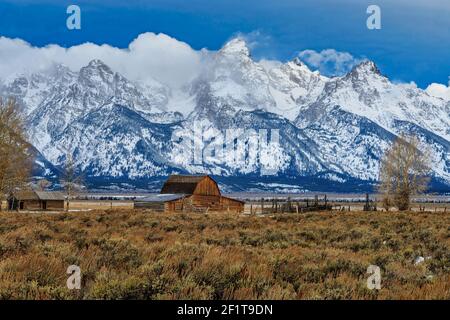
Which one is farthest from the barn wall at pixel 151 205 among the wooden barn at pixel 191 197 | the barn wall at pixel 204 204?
the barn wall at pixel 204 204

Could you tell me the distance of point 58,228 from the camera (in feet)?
69.7

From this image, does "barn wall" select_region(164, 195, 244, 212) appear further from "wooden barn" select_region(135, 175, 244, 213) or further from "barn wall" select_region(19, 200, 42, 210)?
"barn wall" select_region(19, 200, 42, 210)

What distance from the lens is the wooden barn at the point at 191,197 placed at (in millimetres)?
75706

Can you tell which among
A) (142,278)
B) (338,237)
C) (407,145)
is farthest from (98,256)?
(407,145)

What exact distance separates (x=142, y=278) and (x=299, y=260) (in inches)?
180

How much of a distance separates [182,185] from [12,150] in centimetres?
3916

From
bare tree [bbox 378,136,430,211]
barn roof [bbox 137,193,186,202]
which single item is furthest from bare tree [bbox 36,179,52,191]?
bare tree [bbox 378,136,430,211]

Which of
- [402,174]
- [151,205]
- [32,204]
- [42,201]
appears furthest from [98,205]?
[402,174]

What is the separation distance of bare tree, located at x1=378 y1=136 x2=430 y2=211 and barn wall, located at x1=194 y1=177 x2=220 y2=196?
89.0 ft

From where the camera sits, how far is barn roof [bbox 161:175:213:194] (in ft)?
272

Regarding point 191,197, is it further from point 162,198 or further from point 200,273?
point 200,273

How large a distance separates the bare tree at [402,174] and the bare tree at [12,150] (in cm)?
3869

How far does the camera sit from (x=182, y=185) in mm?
84125
